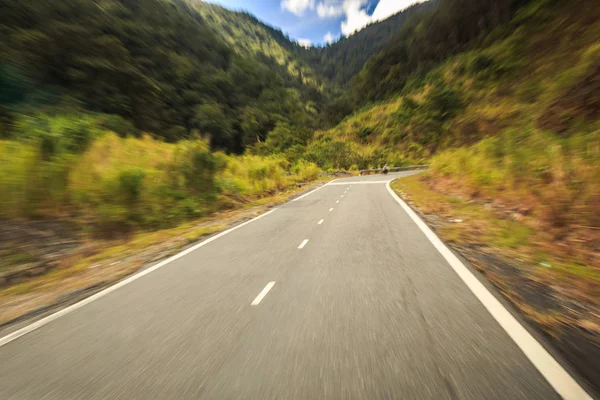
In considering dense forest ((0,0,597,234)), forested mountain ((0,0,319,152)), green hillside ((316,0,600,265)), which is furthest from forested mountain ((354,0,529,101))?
forested mountain ((0,0,319,152))

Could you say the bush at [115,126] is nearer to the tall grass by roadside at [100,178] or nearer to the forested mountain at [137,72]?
the forested mountain at [137,72]

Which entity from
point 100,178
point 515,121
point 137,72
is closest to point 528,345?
point 100,178

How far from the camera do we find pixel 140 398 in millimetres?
2049

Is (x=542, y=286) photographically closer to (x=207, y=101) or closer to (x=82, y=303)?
(x=82, y=303)

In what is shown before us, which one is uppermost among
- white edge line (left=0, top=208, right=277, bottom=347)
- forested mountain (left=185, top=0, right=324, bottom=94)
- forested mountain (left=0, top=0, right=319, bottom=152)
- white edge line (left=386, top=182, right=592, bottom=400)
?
forested mountain (left=185, top=0, right=324, bottom=94)

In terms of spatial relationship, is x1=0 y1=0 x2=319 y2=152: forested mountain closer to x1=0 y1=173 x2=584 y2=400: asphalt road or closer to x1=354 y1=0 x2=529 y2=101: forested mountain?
x1=0 y1=173 x2=584 y2=400: asphalt road

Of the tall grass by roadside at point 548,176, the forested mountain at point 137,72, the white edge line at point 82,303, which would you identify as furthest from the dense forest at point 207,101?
the white edge line at point 82,303

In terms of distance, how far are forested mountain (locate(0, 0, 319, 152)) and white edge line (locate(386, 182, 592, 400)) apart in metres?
17.5

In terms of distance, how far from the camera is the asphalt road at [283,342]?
2.07 meters

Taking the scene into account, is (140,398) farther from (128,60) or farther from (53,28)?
(128,60)

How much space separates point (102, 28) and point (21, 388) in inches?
2151

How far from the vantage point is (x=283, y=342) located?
264 cm

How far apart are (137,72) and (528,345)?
51.8 meters

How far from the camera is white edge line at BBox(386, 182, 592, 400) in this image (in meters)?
1.88
